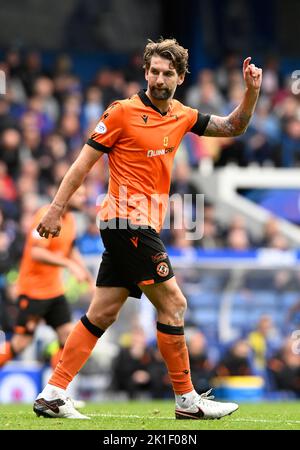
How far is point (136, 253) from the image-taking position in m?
7.83

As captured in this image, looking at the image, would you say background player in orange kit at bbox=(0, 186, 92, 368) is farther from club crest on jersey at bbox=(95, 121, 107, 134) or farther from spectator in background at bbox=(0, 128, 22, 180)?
spectator in background at bbox=(0, 128, 22, 180)

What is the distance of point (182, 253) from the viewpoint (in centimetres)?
1605

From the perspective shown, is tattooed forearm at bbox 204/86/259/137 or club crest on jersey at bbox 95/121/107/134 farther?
tattooed forearm at bbox 204/86/259/137

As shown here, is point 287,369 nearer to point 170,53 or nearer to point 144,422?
point 144,422

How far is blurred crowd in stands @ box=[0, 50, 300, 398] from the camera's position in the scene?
15266 millimetres

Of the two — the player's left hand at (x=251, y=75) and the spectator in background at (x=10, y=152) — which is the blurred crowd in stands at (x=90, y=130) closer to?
the spectator in background at (x=10, y=152)

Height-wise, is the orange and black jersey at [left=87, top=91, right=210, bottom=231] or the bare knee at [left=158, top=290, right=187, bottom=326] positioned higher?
the orange and black jersey at [left=87, top=91, right=210, bottom=231]

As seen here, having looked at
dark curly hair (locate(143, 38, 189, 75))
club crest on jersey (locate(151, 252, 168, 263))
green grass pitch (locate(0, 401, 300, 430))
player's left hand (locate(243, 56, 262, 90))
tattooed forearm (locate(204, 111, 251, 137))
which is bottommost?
green grass pitch (locate(0, 401, 300, 430))

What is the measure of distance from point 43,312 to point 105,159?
711 centimetres

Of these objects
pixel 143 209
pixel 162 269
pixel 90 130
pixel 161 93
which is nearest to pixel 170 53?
pixel 161 93

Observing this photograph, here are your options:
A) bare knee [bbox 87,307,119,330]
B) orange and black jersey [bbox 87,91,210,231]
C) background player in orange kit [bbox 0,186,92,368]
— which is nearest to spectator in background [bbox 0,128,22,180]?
background player in orange kit [bbox 0,186,92,368]
